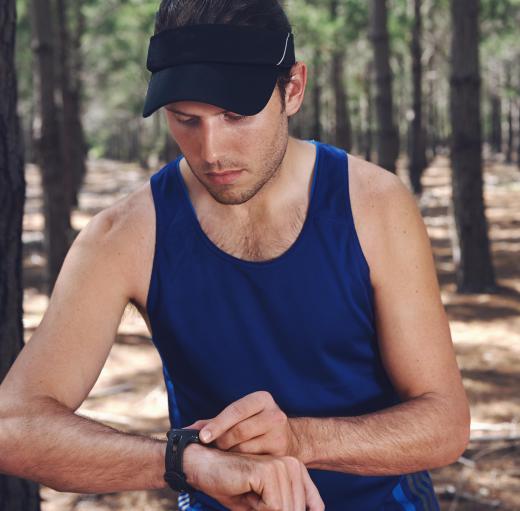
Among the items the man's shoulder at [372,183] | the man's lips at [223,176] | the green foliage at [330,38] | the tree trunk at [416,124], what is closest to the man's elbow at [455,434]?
the man's shoulder at [372,183]

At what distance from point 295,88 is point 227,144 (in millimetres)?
347

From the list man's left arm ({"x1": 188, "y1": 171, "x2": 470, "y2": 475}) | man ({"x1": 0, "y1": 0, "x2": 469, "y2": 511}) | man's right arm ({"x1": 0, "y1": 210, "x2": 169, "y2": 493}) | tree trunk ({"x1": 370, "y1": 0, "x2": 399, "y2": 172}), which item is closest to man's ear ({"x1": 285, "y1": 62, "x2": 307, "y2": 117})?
man ({"x1": 0, "y1": 0, "x2": 469, "y2": 511})

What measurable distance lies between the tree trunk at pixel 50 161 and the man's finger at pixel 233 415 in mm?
8218

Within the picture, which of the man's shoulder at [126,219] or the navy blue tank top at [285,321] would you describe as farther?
the man's shoulder at [126,219]

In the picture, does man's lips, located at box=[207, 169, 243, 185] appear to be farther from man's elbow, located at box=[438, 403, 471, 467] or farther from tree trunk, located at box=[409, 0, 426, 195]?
tree trunk, located at box=[409, 0, 426, 195]

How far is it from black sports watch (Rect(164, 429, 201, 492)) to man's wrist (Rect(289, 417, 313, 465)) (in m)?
0.26

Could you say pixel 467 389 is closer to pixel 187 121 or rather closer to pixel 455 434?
pixel 455 434

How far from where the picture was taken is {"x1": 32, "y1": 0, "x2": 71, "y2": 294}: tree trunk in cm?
1001

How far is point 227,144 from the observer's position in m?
2.31

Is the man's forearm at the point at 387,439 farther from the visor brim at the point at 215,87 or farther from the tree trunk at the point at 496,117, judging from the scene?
the tree trunk at the point at 496,117

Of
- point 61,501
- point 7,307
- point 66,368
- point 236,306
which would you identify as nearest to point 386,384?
point 236,306

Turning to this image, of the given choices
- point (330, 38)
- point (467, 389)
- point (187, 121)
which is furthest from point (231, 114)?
point (330, 38)

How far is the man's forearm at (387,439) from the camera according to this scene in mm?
2260

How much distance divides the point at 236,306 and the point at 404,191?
0.62 meters
